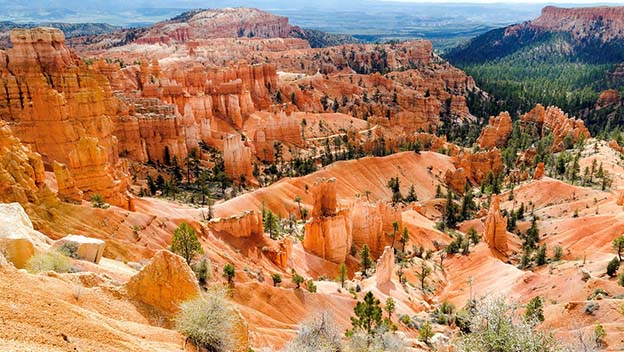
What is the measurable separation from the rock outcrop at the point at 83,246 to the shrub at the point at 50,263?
260cm

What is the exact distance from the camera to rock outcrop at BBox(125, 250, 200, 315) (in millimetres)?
18766

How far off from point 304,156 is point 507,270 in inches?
1841

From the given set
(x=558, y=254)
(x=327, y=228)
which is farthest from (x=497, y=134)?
(x=327, y=228)

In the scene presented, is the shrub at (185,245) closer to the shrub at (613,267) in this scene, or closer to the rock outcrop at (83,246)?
the rock outcrop at (83,246)

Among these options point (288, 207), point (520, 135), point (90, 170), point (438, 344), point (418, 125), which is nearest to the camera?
point (438, 344)

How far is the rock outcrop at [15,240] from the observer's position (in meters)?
18.9

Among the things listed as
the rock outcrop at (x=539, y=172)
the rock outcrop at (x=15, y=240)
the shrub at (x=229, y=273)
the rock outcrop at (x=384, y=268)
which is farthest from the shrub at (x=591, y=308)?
the rock outcrop at (x=539, y=172)

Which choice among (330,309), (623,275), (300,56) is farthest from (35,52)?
(300,56)

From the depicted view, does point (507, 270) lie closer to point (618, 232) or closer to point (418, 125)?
point (618, 232)

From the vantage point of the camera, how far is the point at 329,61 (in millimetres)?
166000

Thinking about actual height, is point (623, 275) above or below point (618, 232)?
above

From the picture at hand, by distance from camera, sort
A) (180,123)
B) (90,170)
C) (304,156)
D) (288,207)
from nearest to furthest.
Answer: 1. (90,170)
2. (288,207)
3. (180,123)
4. (304,156)

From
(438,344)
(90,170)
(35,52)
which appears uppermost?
(35,52)

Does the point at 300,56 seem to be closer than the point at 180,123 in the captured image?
No
